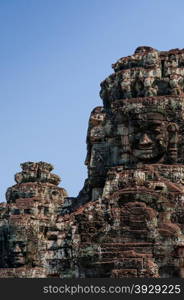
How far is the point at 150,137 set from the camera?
1415 inches

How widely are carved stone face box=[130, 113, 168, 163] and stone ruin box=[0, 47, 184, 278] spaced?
5 cm

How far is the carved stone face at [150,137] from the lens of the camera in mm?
35594

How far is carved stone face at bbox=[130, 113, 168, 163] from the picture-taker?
117 ft

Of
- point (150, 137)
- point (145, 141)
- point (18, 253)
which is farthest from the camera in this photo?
point (18, 253)

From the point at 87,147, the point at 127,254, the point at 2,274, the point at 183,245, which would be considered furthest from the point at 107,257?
the point at 2,274

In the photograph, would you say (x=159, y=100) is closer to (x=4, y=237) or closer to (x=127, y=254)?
(x=127, y=254)

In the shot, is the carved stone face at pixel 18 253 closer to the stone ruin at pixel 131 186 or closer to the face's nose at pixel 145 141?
the stone ruin at pixel 131 186

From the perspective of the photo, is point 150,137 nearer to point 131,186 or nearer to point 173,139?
point 173,139

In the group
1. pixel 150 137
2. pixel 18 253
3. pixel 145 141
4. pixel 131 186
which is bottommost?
pixel 18 253

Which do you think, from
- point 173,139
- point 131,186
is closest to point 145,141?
point 173,139

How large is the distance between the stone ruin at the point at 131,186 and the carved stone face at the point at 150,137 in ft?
0.17

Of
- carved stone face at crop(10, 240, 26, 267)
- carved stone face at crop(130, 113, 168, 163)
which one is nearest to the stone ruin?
carved stone face at crop(130, 113, 168, 163)

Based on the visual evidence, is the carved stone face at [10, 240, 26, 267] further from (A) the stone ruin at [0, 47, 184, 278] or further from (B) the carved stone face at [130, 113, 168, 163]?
(B) the carved stone face at [130, 113, 168, 163]

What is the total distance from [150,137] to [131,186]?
11.1 feet
